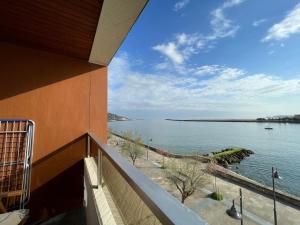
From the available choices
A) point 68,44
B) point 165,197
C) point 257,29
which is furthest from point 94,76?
point 257,29

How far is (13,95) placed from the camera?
2.99m

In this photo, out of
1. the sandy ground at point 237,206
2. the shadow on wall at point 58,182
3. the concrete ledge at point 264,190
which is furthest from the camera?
the concrete ledge at point 264,190

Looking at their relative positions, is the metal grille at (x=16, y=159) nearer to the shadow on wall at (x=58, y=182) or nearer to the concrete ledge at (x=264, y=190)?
the shadow on wall at (x=58, y=182)

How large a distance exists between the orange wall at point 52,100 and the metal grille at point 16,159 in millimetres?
123

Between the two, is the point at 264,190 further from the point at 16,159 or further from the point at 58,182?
the point at 16,159

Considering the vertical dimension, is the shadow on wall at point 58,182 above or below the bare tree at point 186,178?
above

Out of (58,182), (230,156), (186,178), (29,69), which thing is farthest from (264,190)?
(230,156)

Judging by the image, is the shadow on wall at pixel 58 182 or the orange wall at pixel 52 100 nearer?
the orange wall at pixel 52 100

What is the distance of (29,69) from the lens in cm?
312

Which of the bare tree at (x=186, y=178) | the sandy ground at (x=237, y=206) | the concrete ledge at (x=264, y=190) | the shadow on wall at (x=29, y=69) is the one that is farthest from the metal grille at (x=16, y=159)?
the concrete ledge at (x=264, y=190)

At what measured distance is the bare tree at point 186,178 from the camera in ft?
36.9

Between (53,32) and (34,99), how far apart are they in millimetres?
1272

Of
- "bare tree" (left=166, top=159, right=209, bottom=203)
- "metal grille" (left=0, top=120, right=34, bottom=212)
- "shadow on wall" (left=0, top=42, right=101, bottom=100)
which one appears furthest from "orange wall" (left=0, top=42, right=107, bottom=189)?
"bare tree" (left=166, top=159, right=209, bottom=203)

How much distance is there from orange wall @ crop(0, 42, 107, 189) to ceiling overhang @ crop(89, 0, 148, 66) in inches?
32.6
